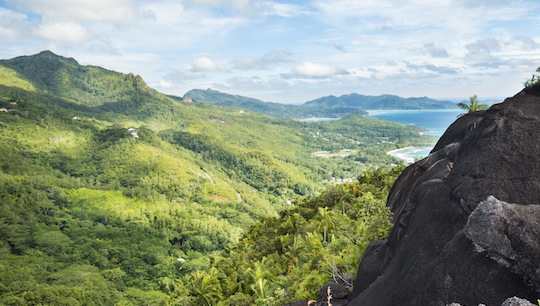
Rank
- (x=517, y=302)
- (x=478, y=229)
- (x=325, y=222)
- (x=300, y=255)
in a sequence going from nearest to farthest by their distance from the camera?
(x=517, y=302) < (x=478, y=229) < (x=300, y=255) < (x=325, y=222)

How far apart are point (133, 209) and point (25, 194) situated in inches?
1644

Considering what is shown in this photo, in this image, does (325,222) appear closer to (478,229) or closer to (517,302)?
(478,229)

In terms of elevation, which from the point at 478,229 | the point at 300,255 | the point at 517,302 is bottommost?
the point at 300,255

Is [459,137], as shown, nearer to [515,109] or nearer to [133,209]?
[515,109]

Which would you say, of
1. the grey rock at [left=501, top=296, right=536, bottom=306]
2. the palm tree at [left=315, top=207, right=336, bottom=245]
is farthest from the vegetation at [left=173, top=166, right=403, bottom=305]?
the grey rock at [left=501, top=296, right=536, bottom=306]

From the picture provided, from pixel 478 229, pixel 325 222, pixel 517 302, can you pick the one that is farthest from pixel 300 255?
pixel 517 302

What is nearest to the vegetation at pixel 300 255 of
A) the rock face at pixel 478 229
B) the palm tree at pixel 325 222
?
the palm tree at pixel 325 222

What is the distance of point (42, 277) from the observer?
93.0 meters

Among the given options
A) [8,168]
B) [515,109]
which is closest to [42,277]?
[8,168]

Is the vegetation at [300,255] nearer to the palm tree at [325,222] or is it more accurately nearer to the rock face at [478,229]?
the palm tree at [325,222]

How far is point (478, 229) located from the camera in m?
7.32

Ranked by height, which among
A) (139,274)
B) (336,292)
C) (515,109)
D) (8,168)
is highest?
(515,109)

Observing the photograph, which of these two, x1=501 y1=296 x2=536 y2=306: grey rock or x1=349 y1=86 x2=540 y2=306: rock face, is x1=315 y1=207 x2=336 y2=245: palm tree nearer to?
x1=349 y1=86 x2=540 y2=306: rock face

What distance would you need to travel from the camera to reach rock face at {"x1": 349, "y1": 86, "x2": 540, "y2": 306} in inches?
274
